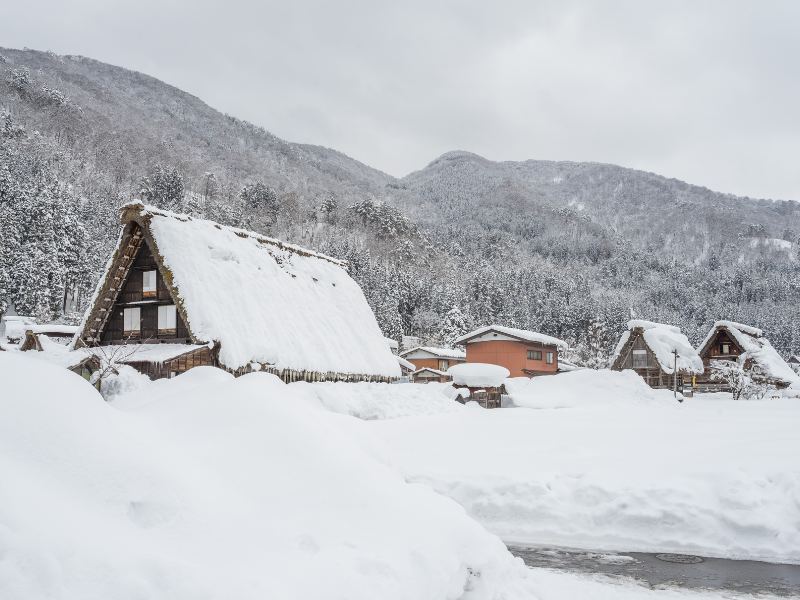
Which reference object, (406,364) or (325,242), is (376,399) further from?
(325,242)

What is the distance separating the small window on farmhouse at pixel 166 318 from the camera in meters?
22.6

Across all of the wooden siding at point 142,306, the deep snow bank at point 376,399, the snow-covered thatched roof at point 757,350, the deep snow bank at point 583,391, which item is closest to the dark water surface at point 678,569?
the deep snow bank at point 376,399

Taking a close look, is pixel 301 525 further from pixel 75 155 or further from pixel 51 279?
pixel 75 155

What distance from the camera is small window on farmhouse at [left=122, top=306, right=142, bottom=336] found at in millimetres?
23148

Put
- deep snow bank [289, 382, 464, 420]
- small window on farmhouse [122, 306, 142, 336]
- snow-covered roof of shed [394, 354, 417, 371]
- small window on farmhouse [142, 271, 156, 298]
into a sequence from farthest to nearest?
1. snow-covered roof of shed [394, 354, 417, 371]
2. small window on farmhouse [122, 306, 142, 336]
3. small window on farmhouse [142, 271, 156, 298]
4. deep snow bank [289, 382, 464, 420]

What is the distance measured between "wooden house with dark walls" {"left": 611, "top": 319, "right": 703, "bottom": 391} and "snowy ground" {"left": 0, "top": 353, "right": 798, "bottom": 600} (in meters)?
40.1

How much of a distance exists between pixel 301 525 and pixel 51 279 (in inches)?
2262

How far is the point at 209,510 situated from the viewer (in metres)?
4.76

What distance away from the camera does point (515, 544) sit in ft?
30.6

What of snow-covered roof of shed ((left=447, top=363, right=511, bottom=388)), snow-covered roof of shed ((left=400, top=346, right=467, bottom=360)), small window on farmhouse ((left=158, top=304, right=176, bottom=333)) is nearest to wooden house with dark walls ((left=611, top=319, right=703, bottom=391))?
snow-covered roof of shed ((left=400, top=346, right=467, bottom=360))

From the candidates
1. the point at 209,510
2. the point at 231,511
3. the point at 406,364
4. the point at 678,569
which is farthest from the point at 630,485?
the point at 406,364

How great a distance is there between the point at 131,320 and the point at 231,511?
2076cm

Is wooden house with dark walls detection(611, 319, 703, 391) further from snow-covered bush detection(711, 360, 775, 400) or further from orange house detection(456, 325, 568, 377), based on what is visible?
orange house detection(456, 325, 568, 377)

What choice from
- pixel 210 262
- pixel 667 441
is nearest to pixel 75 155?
pixel 210 262
